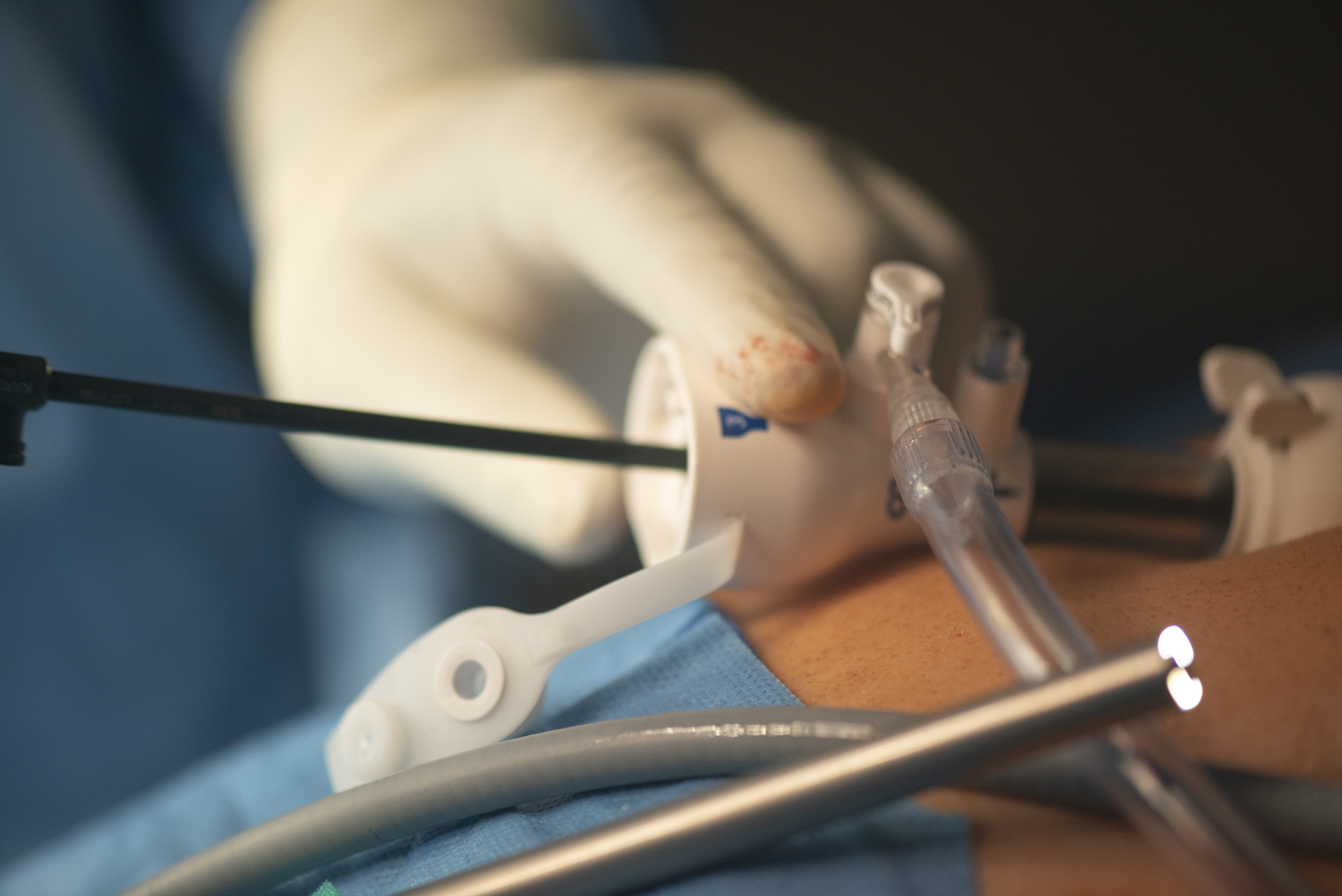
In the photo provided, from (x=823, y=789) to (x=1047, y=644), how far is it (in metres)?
0.09

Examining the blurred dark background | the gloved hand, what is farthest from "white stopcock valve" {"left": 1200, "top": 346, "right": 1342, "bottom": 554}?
the blurred dark background

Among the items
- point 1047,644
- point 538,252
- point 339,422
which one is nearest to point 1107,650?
point 1047,644

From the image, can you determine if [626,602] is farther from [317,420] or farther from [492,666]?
[317,420]

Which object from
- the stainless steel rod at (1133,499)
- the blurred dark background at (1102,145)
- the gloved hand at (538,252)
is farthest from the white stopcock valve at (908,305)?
the blurred dark background at (1102,145)

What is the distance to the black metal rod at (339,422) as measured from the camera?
40 centimetres

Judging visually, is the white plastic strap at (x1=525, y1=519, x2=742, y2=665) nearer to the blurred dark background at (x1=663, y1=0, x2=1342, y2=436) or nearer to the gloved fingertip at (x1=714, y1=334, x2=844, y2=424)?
the gloved fingertip at (x1=714, y1=334, x2=844, y2=424)

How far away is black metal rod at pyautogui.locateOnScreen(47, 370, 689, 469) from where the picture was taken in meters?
0.40

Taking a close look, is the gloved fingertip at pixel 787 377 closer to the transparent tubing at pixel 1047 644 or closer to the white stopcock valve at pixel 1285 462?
the transparent tubing at pixel 1047 644

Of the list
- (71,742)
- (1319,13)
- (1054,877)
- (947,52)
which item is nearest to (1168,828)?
(1054,877)

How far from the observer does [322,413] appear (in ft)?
1.46

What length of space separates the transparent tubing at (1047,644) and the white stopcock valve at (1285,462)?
0.27 meters

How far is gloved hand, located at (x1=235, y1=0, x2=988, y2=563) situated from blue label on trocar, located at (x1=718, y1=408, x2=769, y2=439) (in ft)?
0.04

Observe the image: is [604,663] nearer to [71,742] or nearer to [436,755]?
[436,755]

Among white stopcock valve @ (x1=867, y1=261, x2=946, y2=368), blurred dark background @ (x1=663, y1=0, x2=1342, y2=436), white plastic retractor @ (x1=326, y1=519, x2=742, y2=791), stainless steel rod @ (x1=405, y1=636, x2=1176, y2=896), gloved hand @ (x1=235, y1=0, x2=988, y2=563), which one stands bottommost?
stainless steel rod @ (x1=405, y1=636, x2=1176, y2=896)
